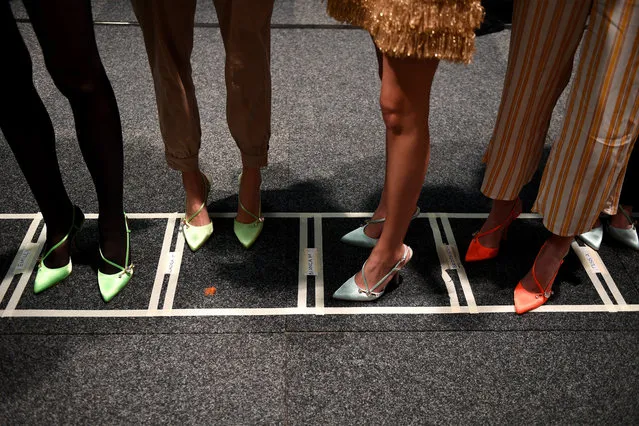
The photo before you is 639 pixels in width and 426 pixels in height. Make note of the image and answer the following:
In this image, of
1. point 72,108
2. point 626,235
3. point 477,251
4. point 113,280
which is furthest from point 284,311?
point 626,235

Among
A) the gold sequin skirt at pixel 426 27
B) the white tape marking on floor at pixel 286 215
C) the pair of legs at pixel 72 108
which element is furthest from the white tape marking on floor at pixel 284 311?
the gold sequin skirt at pixel 426 27

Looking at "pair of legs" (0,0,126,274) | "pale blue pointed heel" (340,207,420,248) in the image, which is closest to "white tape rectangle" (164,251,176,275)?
"pair of legs" (0,0,126,274)

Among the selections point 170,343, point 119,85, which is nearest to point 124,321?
point 170,343

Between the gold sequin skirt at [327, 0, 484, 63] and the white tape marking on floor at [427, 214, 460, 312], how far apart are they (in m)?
0.63

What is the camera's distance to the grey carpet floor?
118 centimetres

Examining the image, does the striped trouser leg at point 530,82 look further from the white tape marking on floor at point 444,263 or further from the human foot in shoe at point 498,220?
the white tape marking on floor at point 444,263

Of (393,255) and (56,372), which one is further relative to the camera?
(393,255)

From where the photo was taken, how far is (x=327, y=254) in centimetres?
151

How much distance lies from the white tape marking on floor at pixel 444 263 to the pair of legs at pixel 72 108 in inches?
30.6

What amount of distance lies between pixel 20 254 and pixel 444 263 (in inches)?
41.6

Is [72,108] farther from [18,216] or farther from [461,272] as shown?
[461,272]

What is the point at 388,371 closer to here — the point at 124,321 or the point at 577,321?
the point at 577,321

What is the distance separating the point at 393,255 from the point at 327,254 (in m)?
0.23

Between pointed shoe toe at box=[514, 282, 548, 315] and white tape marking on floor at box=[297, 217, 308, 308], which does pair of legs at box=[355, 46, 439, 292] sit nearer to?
white tape marking on floor at box=[297, 217, 308, 308]
